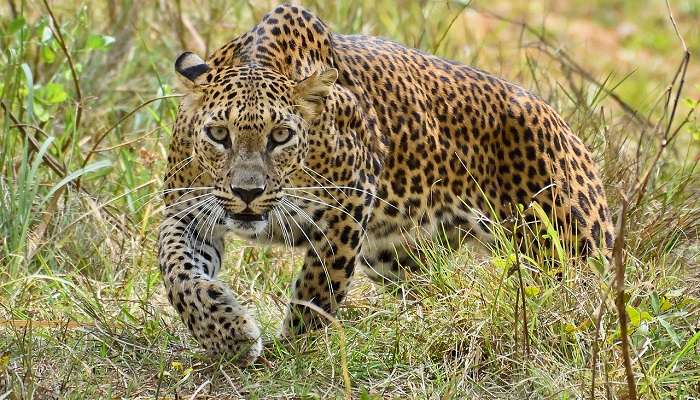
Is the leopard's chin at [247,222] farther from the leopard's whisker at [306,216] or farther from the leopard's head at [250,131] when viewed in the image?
the leopard's whisker at [306,216]

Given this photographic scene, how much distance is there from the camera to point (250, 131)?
646 centimetres

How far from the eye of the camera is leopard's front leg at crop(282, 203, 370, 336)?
273 inches

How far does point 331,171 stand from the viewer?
693 cm

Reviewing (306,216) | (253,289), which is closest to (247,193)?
(306,216)

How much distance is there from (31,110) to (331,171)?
195 centimetres

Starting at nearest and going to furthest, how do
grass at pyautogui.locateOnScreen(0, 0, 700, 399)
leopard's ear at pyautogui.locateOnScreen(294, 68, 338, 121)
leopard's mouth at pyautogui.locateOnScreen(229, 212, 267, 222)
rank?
grass at pyautogui.locateOnScreen(0, 0, 700, 399), leopard's mouth at pyautogui.locateOnScreen(229, 212, 267, 222), leopard's ear at pyautogui.locateOnScreen(294, 68, 338, 121)

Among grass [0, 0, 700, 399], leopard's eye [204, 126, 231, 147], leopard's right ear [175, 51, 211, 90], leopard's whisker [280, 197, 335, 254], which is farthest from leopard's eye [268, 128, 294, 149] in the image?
grass [0, 0, 700, 399]

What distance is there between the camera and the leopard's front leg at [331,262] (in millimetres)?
6938

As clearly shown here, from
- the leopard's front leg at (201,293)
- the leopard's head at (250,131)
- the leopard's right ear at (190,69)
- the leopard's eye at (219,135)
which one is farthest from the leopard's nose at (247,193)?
the leopard's right ear at (190,69)

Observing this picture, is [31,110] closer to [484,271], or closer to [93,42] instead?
[93,42]

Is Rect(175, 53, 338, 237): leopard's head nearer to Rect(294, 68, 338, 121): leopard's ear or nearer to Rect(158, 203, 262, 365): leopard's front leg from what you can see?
Rect(294, 68, 338, 121): leopard's ear

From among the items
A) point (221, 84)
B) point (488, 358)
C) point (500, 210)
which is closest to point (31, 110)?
point (221, 84)

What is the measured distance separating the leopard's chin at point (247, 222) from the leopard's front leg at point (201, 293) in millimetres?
269

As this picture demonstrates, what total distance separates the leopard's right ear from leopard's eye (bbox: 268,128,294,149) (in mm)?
452
